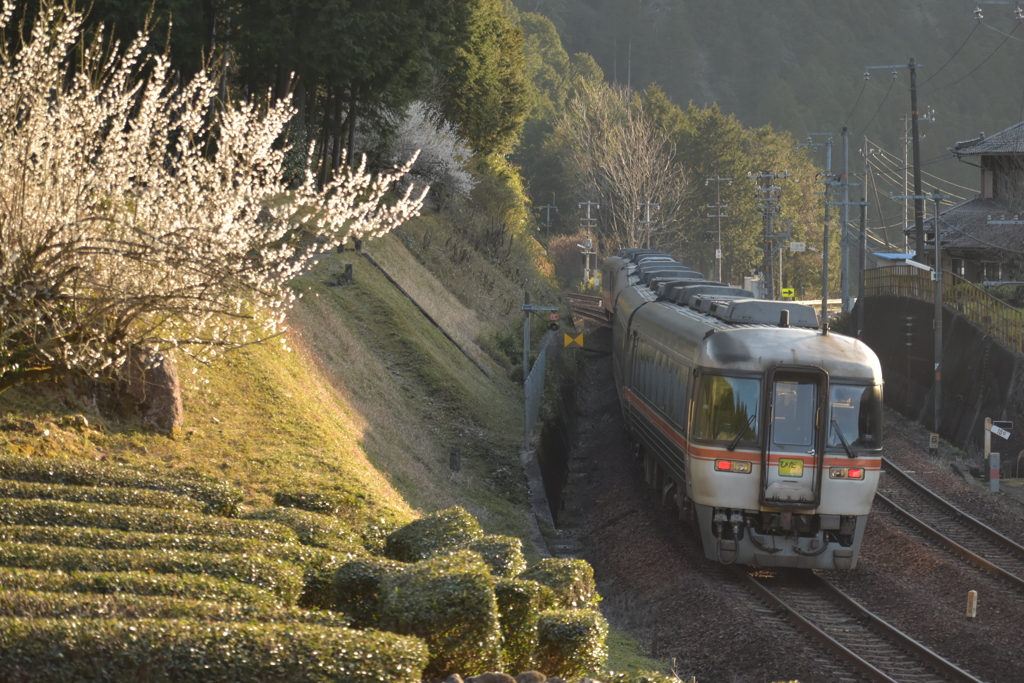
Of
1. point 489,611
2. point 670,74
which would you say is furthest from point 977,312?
point 670,74

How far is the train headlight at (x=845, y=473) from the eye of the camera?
14.1m

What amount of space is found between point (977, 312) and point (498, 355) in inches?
575

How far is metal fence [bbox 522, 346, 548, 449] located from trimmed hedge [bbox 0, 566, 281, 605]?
1386 centimetres

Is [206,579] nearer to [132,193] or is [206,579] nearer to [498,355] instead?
[132,193]

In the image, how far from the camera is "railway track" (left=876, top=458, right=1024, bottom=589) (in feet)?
56.6

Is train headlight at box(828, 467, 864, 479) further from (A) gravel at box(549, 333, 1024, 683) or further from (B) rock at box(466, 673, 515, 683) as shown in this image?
(B) rock at box(466, 673, 515, 683)

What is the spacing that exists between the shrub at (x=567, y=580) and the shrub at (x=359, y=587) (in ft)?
5.36

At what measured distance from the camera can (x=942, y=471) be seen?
80.1 ft

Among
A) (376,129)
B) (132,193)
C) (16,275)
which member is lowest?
(16,275)

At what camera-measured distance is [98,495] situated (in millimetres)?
9281

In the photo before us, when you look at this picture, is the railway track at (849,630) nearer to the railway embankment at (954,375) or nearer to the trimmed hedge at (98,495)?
the trimmed hedge at (98,495)

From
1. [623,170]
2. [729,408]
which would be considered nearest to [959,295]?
[729,408]

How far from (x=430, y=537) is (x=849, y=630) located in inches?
245

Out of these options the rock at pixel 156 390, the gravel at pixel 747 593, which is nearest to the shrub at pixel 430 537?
the gravel at pixel 747 593
